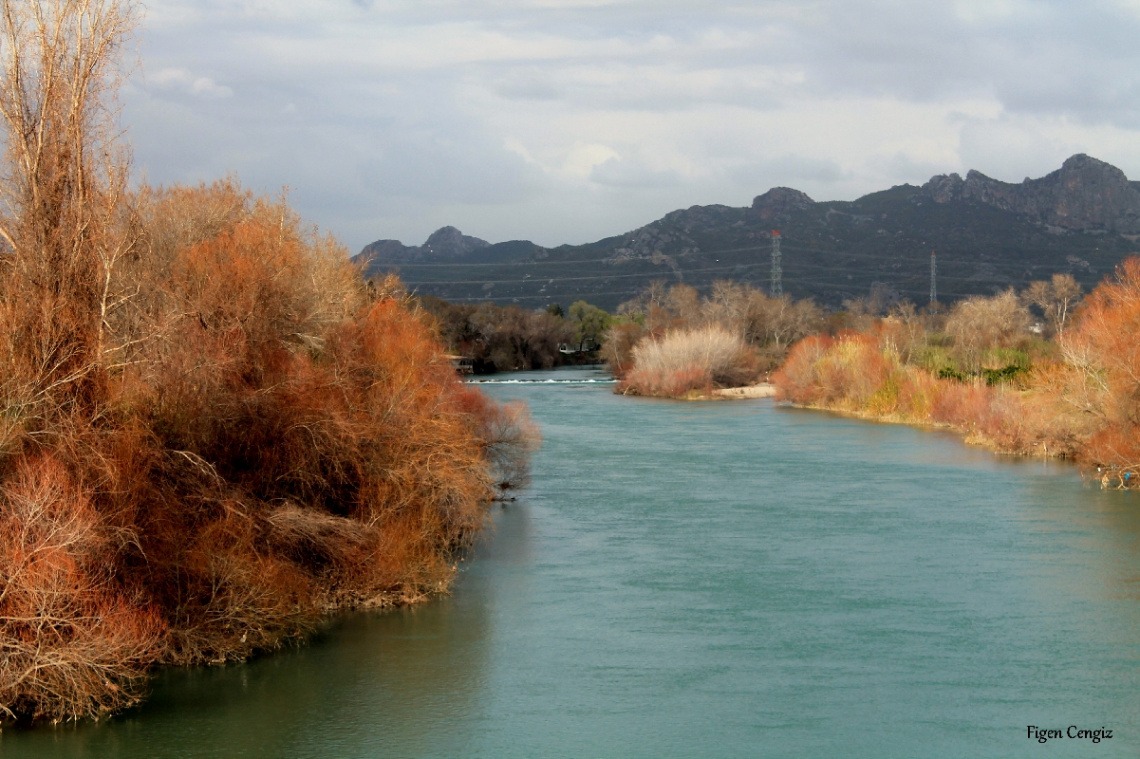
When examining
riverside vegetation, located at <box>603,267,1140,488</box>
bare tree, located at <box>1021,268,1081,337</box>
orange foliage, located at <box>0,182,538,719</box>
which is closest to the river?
orange foliage, located at <box>0,182,538,719</box>

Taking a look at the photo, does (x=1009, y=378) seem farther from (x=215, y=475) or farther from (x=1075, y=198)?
(x=1075, y=198)

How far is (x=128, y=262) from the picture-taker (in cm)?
1462

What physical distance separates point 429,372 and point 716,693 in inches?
354

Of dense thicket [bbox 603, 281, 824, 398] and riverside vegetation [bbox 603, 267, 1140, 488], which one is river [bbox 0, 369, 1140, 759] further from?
dense thicket [bbox 603, 281, 824, 398]

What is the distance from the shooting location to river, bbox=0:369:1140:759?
10844mm

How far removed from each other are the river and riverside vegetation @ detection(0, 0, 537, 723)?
2.20 ft

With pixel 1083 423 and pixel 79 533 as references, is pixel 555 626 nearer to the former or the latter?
pixel 79 533

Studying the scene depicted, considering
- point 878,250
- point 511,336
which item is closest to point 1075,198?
point 878,250

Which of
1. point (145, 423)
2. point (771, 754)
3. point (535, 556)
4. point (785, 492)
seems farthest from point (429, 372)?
point (771, 754)

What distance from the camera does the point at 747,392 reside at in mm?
53531

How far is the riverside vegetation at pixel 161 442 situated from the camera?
1084 centimetres

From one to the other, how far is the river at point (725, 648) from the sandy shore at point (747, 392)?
29687 millimetres

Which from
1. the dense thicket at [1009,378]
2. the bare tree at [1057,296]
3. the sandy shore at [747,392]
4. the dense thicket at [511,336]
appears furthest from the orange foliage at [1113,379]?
the dense thicket at [511,336]

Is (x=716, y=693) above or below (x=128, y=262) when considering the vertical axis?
below
